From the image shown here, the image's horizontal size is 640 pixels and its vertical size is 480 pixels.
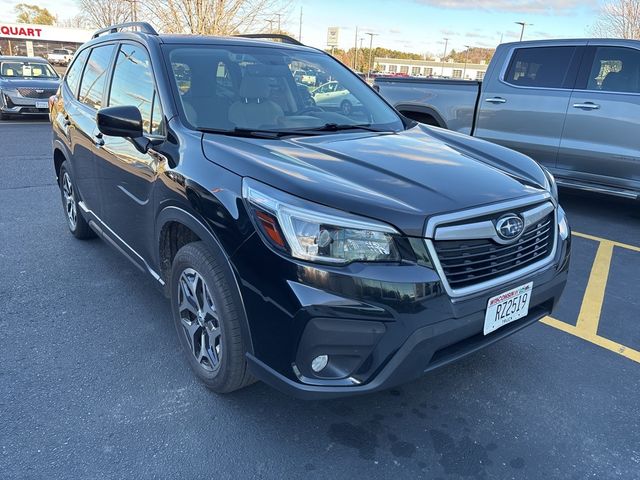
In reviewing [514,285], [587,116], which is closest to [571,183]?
[587,116]

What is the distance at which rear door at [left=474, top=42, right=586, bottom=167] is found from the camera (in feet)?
20.0

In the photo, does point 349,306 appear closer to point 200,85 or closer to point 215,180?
point 215,180

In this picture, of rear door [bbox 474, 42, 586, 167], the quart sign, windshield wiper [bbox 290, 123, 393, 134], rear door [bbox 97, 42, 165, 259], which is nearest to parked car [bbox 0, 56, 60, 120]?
rear door [bbox 474, 42, 586, 167]

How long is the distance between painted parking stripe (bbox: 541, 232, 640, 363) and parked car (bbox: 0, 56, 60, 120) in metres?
13.3

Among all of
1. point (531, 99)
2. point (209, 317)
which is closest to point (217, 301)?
point (209, 317)

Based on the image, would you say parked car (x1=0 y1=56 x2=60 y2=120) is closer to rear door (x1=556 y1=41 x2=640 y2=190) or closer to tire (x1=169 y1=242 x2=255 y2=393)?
rear door (x1=556 y1=41 x2=640 y2=190)

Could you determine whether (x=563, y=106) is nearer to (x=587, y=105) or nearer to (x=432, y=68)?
(x=587, y=105)

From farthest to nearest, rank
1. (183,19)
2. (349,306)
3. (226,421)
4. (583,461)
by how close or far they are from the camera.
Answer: (183,19), (226,421), (583,461), (349,306)

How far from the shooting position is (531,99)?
627cm

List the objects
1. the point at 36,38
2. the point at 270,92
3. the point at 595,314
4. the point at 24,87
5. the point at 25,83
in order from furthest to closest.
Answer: the point at 36,38 < the point at 25,83 < the point at 24,87 < the point at 595,314 < the point at 270,92

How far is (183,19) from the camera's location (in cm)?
1967

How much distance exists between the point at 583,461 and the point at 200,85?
2777mm

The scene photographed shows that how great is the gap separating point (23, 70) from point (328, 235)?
49.4 ft

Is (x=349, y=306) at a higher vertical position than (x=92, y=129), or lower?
lower
